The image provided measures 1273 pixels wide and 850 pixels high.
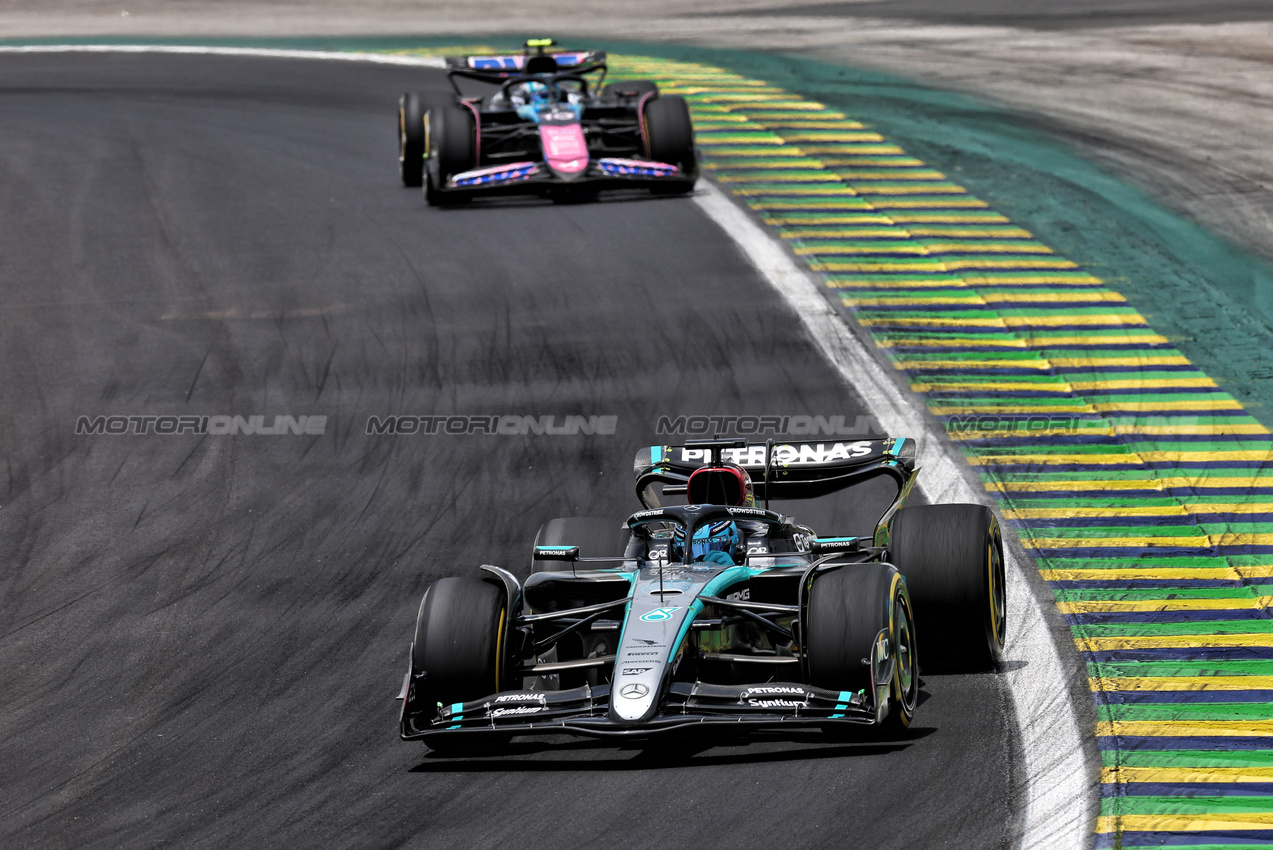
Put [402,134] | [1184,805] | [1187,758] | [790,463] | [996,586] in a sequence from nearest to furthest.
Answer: [1184,805], [1187,758], [996,586], [790,463], [402,134]

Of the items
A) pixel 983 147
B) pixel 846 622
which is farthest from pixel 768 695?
pixel 983 147

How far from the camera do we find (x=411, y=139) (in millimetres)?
21422

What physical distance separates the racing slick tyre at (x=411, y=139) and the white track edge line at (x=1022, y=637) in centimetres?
475

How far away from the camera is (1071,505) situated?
1281 centimetres

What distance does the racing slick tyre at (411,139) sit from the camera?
2133 centimetres

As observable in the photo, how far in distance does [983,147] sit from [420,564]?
1266 cm

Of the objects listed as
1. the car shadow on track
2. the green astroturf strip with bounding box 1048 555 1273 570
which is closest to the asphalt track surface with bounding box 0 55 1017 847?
the car shadow on track

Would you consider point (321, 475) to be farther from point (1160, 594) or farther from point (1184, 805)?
point (1184, 805)

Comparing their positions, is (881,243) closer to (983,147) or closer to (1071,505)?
(983,147)

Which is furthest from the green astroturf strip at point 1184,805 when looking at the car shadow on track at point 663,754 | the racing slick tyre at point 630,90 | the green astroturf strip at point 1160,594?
the racing slick tyre at point 630,90

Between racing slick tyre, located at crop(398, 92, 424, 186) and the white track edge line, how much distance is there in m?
4.75

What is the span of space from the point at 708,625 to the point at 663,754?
0.70 meters

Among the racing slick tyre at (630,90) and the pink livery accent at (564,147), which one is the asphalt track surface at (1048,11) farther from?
the pink livery accent at (564,147)

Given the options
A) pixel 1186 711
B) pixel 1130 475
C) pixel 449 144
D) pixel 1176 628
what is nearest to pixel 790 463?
pixel 1176 628
